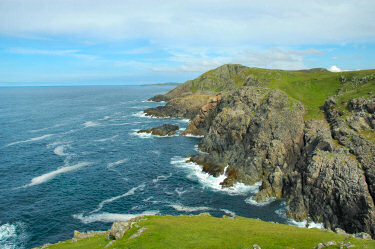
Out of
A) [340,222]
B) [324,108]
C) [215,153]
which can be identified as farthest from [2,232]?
[324,108]

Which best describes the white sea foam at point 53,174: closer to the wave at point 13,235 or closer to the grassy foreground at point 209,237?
the wave at point 13,235

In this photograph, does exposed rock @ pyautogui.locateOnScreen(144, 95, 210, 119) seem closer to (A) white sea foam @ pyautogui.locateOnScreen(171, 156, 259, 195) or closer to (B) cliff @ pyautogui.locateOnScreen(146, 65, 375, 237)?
(B) cliff @ pyautogui.locateOnScreen(146, 65, 375, 237)

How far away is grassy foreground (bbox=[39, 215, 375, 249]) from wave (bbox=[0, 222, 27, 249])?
44.3ft

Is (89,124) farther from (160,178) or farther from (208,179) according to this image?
(208,179)

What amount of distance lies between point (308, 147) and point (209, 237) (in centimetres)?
4582

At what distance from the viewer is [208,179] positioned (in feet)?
Answer: 228

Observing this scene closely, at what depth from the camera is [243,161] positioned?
7244cm


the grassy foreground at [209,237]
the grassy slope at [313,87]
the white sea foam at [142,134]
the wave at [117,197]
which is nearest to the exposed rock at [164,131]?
the white sea foam at [142,134]

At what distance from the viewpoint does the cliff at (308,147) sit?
48.2m

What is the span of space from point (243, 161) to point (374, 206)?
109 ft

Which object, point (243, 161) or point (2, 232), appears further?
point (243, 161)

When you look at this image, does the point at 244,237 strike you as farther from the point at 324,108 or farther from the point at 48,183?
the point at 324,108

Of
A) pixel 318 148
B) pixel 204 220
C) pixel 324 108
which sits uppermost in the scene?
pixel 324 108

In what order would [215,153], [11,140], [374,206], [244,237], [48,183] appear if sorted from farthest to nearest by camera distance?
[11,140] → [215,153] → [48,183] → [374,206] → [244,237]
